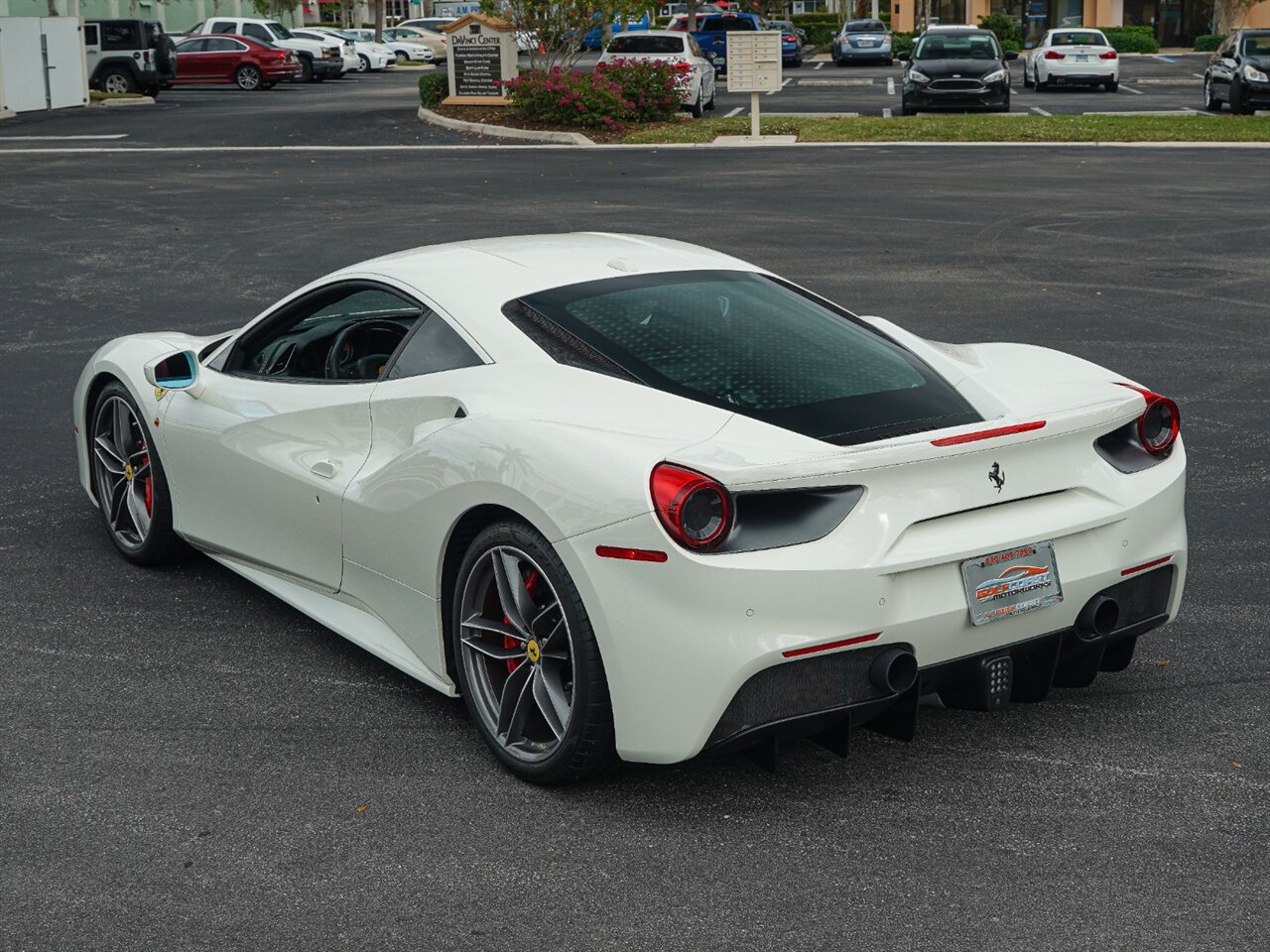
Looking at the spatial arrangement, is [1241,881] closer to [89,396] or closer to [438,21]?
[89,396]

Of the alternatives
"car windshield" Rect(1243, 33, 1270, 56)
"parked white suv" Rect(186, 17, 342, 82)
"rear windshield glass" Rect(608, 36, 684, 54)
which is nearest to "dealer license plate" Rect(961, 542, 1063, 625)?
"car windshield" Rect(1243, 33, 1270, 56)

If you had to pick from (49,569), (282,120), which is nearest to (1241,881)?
(49,569)

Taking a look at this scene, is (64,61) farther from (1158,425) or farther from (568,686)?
(1158,425)

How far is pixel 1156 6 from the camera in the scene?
224 ft

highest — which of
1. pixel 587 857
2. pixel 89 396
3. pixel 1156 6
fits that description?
pixel 1156 6

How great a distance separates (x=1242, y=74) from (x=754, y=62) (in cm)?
985

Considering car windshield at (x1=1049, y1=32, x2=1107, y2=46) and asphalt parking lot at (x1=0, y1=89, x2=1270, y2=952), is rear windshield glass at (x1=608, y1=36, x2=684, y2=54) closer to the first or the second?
car windshield at (x1=1049, y1=32, x2=1107, y2=46)

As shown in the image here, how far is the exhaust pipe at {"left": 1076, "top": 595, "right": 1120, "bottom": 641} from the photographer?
172 inches

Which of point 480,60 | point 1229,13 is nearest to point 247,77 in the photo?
point 480,60

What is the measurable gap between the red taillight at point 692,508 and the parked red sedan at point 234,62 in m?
46.9

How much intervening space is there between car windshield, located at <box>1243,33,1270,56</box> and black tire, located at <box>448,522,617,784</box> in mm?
29228

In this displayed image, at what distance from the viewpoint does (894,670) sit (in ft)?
13.2

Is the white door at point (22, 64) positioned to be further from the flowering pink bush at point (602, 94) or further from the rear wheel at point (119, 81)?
the flowering pink bush at point (602, 94)

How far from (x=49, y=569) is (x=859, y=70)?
4798 cm
